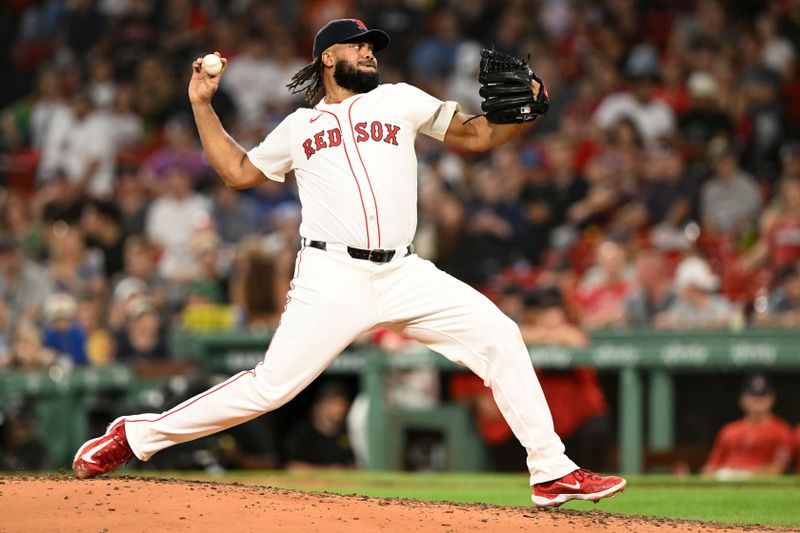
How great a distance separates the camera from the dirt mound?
479cm

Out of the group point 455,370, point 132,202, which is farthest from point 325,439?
point 132,202

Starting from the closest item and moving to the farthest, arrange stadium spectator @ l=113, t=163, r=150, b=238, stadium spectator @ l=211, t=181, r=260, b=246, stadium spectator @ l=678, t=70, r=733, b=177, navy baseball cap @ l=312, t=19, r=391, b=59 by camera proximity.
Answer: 1. navy baseball cap @ l=312, t=19, r=391, b=59
2. stadium spectator @ l=678, t=70, r=733, b=177
3. stadium spectator @ l=211, t=181, r=260, b=246
4. stadium spectator @ l=113, t=163, r=150, b=238

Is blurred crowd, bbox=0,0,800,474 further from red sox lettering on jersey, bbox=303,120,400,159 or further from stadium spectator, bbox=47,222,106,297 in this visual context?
red sox lettering on jersey, bbox=303,120,400,159

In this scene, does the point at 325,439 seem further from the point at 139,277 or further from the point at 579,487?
the point at 579,487

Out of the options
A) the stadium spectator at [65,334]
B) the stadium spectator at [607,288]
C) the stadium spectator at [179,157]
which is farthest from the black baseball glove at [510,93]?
the stadium spectator at [179,157]

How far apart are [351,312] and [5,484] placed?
1.57m

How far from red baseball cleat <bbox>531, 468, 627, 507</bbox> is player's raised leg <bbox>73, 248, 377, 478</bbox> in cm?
97

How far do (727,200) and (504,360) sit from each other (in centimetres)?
644

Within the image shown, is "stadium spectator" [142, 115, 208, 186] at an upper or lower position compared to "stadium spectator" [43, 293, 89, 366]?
upper

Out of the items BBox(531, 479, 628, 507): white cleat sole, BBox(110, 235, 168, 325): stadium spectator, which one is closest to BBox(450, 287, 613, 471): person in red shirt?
BBox(110, 235, 168, 325): stadium spectator

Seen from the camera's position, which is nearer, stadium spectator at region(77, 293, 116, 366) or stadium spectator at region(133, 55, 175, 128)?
stadium spectator at region(77, 293, 116, 366)

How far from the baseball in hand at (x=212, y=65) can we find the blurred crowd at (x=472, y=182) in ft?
14.7

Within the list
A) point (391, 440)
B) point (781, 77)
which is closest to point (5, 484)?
point (391, 440)

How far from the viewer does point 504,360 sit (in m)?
5.30
